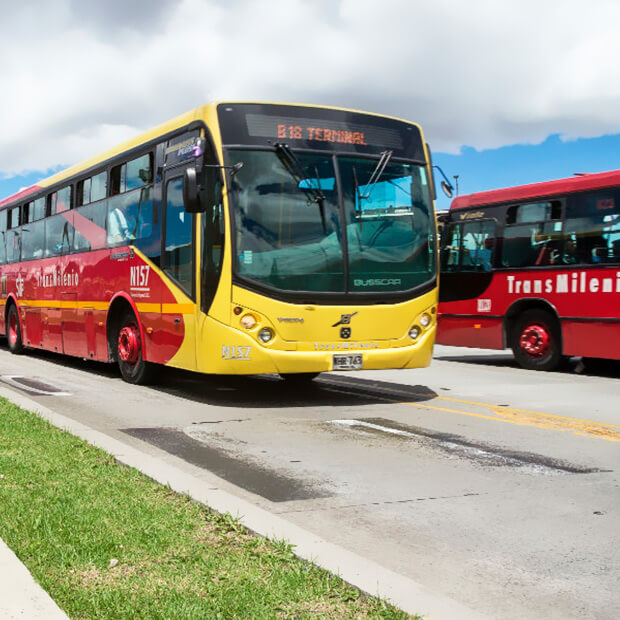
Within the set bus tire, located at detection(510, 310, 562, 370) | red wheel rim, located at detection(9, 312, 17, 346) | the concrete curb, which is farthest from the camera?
red wheel rim, located at detection(9, 312, 17, 346)

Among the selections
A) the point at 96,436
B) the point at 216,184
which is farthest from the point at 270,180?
the point at 96,436

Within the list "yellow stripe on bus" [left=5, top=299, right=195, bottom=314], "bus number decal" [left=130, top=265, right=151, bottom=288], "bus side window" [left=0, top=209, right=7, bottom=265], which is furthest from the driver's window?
"bus side window" [left=0, top=209, right=7, bottom=265]

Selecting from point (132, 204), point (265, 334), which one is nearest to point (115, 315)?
point (132, 204)

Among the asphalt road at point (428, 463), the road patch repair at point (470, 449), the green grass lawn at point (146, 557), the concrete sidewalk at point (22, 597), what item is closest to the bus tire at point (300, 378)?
the asphalt road at point (428, 463)

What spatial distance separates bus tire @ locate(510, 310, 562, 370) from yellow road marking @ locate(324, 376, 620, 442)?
513 centimetres

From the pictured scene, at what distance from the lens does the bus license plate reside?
10.3 metres

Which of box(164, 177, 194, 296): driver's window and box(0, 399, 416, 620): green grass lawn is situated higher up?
box(164, 177, 194, 296): driver's window

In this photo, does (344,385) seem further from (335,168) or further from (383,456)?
(383,456)

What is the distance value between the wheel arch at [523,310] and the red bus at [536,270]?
0.02 meters

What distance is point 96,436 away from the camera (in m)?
7.75

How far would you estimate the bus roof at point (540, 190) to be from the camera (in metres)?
14.8

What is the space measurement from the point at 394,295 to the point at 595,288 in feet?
18.4

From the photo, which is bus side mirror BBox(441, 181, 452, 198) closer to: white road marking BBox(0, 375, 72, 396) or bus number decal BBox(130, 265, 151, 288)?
bus number decal BBox(130, 265, 151, 288)

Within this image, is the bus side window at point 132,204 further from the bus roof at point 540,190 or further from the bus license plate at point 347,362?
the bus roof at point 540,190
